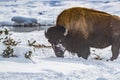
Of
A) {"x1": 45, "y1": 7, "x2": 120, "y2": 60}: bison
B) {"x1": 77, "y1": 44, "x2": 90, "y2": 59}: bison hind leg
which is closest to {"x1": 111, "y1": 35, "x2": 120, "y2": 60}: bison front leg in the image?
{"x1": 45, "y1": 7, "x2": 120, "y2": 60}: bison

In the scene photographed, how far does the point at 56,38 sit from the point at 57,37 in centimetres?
3

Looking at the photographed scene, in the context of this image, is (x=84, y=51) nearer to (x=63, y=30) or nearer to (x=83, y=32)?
(x=83, y=32)

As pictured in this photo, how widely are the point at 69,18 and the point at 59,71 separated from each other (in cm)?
315

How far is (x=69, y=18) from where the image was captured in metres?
9.38

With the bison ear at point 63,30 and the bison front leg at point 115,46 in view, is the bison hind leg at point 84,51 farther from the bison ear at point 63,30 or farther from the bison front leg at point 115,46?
the bison front leg at point 115,46

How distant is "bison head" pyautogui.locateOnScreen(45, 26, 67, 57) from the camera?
343 inches

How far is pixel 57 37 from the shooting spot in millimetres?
8781

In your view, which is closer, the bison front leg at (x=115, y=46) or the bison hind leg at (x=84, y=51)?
the bison hind leg at (x=84, y=51)

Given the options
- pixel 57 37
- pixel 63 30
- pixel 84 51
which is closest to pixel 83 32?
pixel 84 51

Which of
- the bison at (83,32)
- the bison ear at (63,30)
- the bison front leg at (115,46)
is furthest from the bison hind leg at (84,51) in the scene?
the bison front leg at (115,46)

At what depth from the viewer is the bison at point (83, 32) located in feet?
29.1

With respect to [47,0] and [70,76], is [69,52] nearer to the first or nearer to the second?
[70,76]

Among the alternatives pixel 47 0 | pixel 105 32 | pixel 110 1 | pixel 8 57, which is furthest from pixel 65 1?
pixel 8 57

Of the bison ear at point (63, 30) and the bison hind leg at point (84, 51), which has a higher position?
the bison ear at point (63, 30)
